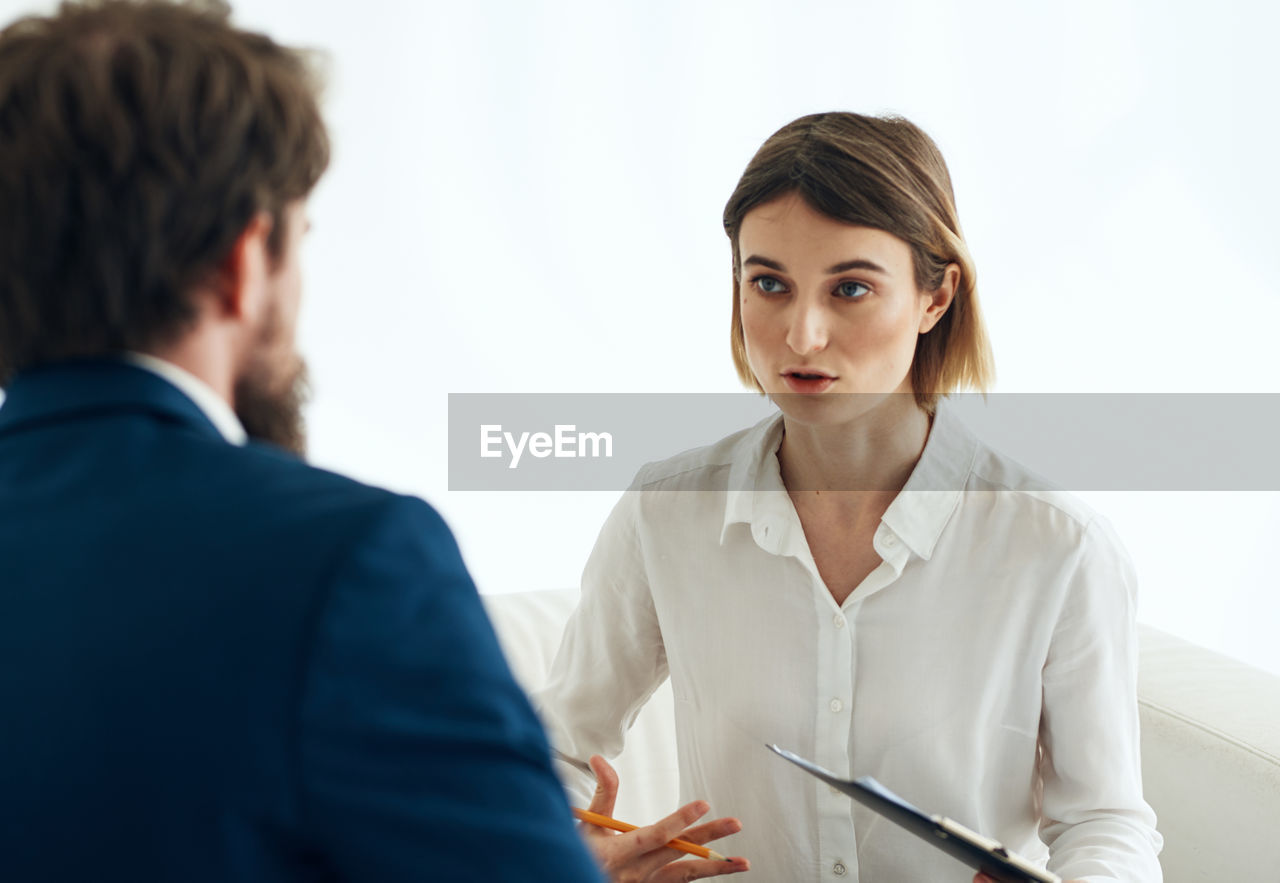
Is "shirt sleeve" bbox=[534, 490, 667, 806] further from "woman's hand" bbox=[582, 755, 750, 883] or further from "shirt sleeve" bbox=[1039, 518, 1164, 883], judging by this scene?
"shirt sleeve" bbox=[1039, 518, 1164, 883]

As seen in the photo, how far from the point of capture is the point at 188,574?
2.01 feet

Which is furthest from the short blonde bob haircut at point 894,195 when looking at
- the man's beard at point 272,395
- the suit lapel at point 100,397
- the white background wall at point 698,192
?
the white background wall at point 698,192

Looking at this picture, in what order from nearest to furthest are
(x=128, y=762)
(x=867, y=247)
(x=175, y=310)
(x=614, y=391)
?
(x=128, y=762) → (x=175, y=310) → (x=867, y=247) → (x=614, y=391)

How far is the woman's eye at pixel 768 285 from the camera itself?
4.66ft

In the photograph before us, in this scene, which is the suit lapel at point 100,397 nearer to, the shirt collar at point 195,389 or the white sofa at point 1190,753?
the shirt collar at point 195,389

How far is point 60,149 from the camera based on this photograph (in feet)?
2.21

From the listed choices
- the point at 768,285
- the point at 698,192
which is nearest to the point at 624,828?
the point at 768,285

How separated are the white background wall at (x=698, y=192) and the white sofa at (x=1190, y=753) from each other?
1014 mm

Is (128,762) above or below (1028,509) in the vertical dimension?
above

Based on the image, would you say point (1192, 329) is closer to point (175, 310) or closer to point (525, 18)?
point (525, 18)

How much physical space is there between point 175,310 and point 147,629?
0.66 ft

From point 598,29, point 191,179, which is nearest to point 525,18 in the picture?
point 598,29

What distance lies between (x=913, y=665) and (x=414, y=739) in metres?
0.95

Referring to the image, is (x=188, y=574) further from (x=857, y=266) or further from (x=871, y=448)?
(x=871, y=448)
